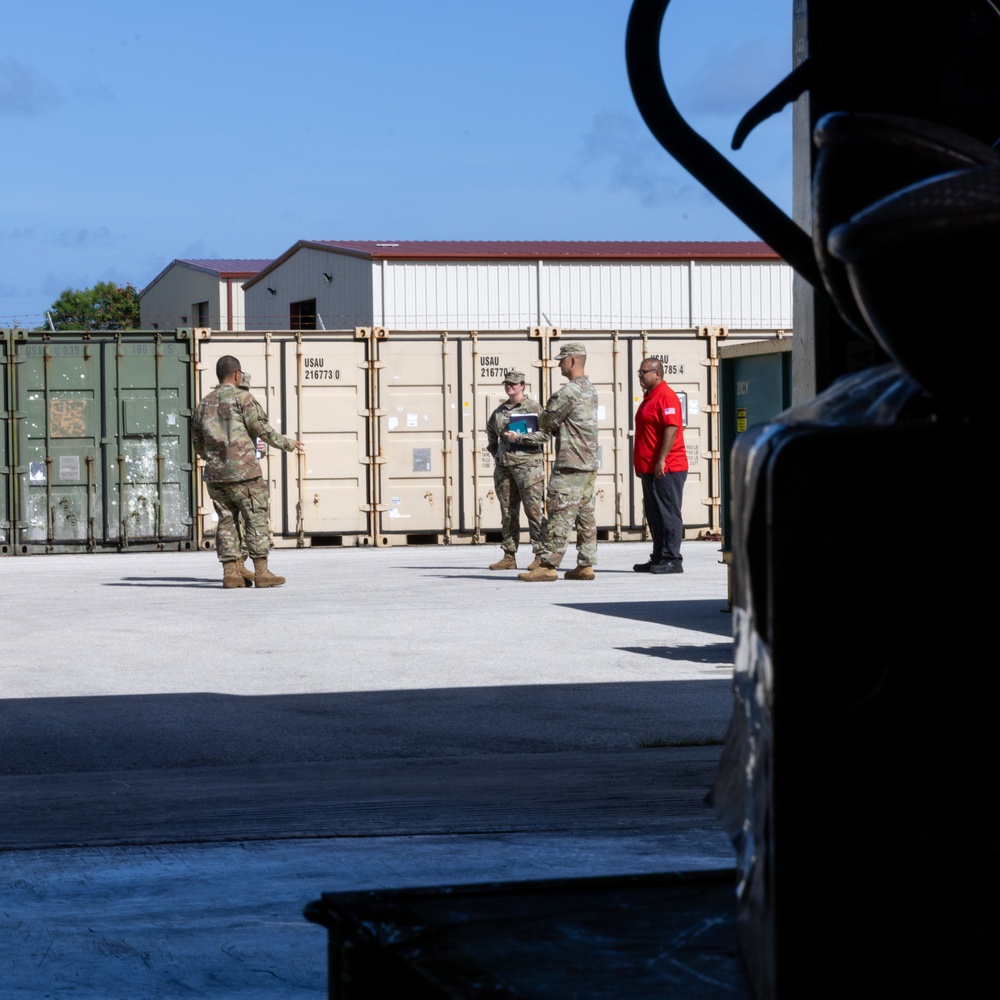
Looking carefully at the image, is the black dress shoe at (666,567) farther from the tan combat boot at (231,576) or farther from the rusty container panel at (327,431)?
the rusty container panel at (327,431)

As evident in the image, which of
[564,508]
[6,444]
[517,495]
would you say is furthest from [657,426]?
[6,444]

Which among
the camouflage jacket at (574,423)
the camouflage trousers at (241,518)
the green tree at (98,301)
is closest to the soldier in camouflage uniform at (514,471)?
the camouflage jacket at (574,423)

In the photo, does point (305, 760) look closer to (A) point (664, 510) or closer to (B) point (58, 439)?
(A) point (664, 510)

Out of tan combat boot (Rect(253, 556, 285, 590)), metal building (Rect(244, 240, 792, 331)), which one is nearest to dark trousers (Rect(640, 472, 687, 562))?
tan combat boot (Rect(253, 556, 285, 590))

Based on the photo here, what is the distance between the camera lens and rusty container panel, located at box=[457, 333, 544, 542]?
19000 millimetres

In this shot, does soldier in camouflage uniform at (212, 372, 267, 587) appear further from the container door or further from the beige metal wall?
the container door

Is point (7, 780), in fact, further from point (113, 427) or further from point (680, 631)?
point (113, 427)

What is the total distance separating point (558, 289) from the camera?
31531 mm

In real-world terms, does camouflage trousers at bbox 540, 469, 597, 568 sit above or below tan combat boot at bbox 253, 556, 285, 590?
above

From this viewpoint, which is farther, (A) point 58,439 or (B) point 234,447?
(A) point 58,439

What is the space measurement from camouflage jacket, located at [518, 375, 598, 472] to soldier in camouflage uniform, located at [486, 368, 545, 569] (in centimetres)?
91

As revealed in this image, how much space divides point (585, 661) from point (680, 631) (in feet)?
5.15

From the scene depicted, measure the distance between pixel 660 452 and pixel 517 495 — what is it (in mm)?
1692

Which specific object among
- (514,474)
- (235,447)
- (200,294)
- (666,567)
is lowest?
(666,567)
